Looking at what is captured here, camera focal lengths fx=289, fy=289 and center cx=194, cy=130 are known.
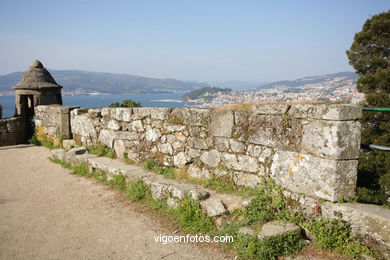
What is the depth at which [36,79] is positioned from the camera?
1089 cm

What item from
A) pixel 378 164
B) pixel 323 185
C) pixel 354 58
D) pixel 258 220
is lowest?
pixel 378 164

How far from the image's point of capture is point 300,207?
11.8ft

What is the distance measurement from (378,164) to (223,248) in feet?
24.1

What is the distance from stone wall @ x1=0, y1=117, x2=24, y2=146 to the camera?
9922 millimetres

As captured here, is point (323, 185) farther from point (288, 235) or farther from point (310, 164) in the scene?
point (288, 235)

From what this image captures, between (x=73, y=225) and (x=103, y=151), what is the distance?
297 cm

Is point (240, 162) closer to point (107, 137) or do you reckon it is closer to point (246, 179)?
point (246, 179)

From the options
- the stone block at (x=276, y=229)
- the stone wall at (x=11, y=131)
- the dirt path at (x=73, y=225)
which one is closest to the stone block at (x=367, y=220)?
the stone block at (x=276, y=229)

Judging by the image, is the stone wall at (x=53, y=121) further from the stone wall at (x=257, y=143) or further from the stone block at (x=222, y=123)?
the stone block at (x=222, y=123)

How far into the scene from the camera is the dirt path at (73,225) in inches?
136

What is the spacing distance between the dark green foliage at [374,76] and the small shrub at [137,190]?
6.14 m

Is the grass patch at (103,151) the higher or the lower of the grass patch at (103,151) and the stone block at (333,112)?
the lower

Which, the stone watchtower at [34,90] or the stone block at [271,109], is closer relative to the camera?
the stone block at [271,109]

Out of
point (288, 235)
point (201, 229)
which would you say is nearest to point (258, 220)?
point (288, 235)
